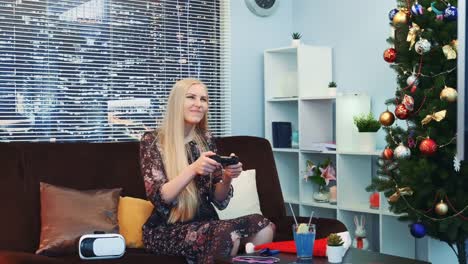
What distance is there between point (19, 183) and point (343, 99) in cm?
196

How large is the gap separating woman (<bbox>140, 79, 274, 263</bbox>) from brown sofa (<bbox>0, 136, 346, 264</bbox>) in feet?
0.39

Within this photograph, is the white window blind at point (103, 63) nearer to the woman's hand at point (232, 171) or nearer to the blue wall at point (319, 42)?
the blue wall at point (319, 42)

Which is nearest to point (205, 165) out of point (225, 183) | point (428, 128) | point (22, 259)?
point (225, 183)

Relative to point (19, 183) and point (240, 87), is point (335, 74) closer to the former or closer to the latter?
point (240, 87)

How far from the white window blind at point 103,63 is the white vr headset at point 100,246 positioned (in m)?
1.20

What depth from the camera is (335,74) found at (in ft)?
14.5

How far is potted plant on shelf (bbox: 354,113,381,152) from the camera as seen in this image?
3.88 m

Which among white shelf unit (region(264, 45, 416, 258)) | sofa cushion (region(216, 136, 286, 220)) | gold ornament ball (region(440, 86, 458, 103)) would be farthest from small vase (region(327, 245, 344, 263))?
white shelf unit (region(264, 45, 416, 258))

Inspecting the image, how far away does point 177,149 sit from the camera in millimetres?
3076

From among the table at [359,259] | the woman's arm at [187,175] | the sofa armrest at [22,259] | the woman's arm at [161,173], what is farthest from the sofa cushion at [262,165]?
the sofa armrest at [22,259]

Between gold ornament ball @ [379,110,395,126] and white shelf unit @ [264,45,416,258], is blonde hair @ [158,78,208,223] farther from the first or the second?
white shelf unit @ [264,45,416,258]

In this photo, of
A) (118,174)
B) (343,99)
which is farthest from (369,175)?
(118,174)

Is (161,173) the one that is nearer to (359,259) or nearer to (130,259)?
(130,259)

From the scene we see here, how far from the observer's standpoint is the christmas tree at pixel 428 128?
298 cm
